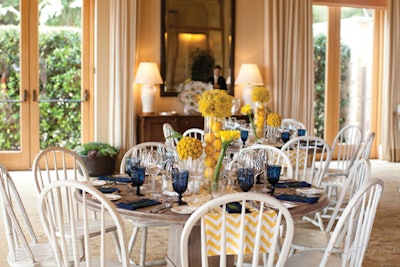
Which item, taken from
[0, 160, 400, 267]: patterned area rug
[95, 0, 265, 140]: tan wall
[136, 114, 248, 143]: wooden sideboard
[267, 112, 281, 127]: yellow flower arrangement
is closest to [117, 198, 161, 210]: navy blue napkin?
[0, 160, 400, 267]: patterned area rug

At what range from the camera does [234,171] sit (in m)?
3.59

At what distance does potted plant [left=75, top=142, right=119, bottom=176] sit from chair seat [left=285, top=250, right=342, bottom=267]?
512 centimetres

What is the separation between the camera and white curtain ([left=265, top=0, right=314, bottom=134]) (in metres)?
9.11

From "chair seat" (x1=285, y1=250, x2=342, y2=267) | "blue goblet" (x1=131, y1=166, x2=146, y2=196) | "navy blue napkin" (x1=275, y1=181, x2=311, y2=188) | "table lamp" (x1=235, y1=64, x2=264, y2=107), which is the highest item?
"table lamp" (x1=235, y1=64, x2=264, y2=107)

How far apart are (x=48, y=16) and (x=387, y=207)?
206 inches

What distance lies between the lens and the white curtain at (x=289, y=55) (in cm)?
911

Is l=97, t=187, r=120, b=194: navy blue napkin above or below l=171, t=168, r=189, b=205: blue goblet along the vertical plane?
below

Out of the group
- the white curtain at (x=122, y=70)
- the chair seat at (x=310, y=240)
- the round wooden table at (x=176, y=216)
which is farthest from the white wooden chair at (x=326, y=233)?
the white curtain at (x=122, y=70)

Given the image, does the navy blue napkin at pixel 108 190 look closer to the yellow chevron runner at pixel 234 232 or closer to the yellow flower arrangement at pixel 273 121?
the yellow chevron runner at pixel 234 232

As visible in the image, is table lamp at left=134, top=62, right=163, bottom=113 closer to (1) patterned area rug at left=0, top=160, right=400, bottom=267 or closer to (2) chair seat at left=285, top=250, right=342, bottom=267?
(1) patterned area rug at left=0, top=160, right=400, bottom=267

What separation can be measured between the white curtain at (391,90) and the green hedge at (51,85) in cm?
501

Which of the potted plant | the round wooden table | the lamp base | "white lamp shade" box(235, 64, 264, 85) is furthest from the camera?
"white lamp shade" box(235, 64, 264, 85)

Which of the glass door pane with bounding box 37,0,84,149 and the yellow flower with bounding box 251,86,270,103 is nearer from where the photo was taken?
the yellow flower with bounding box 251,86,270,103

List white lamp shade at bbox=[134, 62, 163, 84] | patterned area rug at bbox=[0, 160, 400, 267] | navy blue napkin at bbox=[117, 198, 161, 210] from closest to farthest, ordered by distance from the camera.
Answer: navy blue napkin at bbox=[117, 198, 161, 210] < patterned area rug at bbox=[0, 160, 400, 267] < white lamp shade at bbox=[134, 62, 163, 84]
